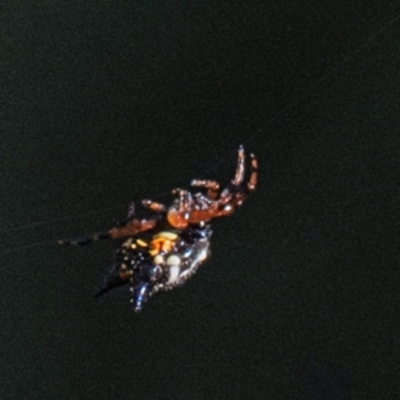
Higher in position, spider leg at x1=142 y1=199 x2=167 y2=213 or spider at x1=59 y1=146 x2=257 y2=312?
spider leg at x1=142 y1=199 x2=167 y2=213

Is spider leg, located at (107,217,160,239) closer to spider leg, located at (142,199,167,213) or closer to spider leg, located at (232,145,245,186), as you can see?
spider leg, located at (142,199,167,213)

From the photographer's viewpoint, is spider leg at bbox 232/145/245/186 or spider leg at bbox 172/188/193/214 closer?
spider leg at bbox 172/188/193/214

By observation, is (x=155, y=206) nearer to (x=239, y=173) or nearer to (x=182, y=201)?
(x=182, y=201)

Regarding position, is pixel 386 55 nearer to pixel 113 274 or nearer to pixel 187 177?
pixel 187 177

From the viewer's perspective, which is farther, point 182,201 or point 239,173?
point 239,173

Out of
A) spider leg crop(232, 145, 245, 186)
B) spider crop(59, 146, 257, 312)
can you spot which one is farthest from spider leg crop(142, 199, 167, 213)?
spider leg crop(232, 145, 245, 186)

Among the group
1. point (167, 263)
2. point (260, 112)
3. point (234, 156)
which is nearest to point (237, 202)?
point (167, 263)

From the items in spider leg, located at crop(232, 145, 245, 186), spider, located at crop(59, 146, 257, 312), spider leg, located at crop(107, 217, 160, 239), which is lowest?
spider, located at crop(59, 146, 257, 312)

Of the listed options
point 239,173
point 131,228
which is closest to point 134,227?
point 131,228

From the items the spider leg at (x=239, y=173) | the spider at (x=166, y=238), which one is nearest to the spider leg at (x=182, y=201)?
the spider at (x=166, y=238)
